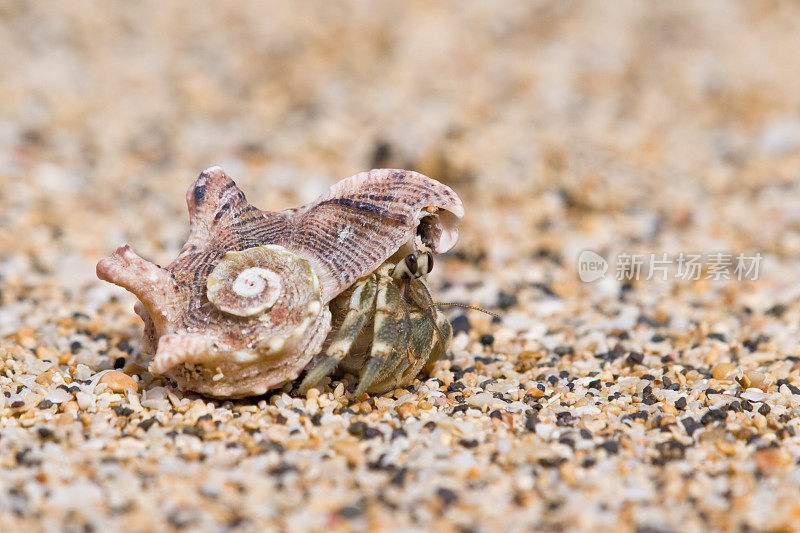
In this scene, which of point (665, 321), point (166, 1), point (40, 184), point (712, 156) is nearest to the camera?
point (665, 321)

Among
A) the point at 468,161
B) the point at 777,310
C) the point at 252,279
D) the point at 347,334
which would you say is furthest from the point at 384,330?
the point at 468,161

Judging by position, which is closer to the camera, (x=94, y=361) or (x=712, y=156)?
(x=94, y=361)

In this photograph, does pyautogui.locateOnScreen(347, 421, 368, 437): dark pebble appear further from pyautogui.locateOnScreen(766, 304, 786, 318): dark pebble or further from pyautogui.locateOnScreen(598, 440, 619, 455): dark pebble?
pyautogui.locateOnScreen(766, 304, 786, 318): dark pebble

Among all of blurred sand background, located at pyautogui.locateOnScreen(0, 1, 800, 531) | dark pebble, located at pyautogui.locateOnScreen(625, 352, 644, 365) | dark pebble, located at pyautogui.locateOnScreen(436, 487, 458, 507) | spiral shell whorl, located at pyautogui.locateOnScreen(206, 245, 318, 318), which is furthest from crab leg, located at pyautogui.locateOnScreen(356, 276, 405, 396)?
dark pebble, located at pyautogui.locateOnScreen(625, 352, 644, 365)

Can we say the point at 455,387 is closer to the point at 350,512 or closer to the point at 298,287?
the point at 298,287

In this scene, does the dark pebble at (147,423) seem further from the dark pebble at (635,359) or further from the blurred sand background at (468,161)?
the dark pebble at (635,359)

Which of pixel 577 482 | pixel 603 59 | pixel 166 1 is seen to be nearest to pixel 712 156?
pixel 603 59

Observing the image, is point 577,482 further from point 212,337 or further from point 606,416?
point 212,337
